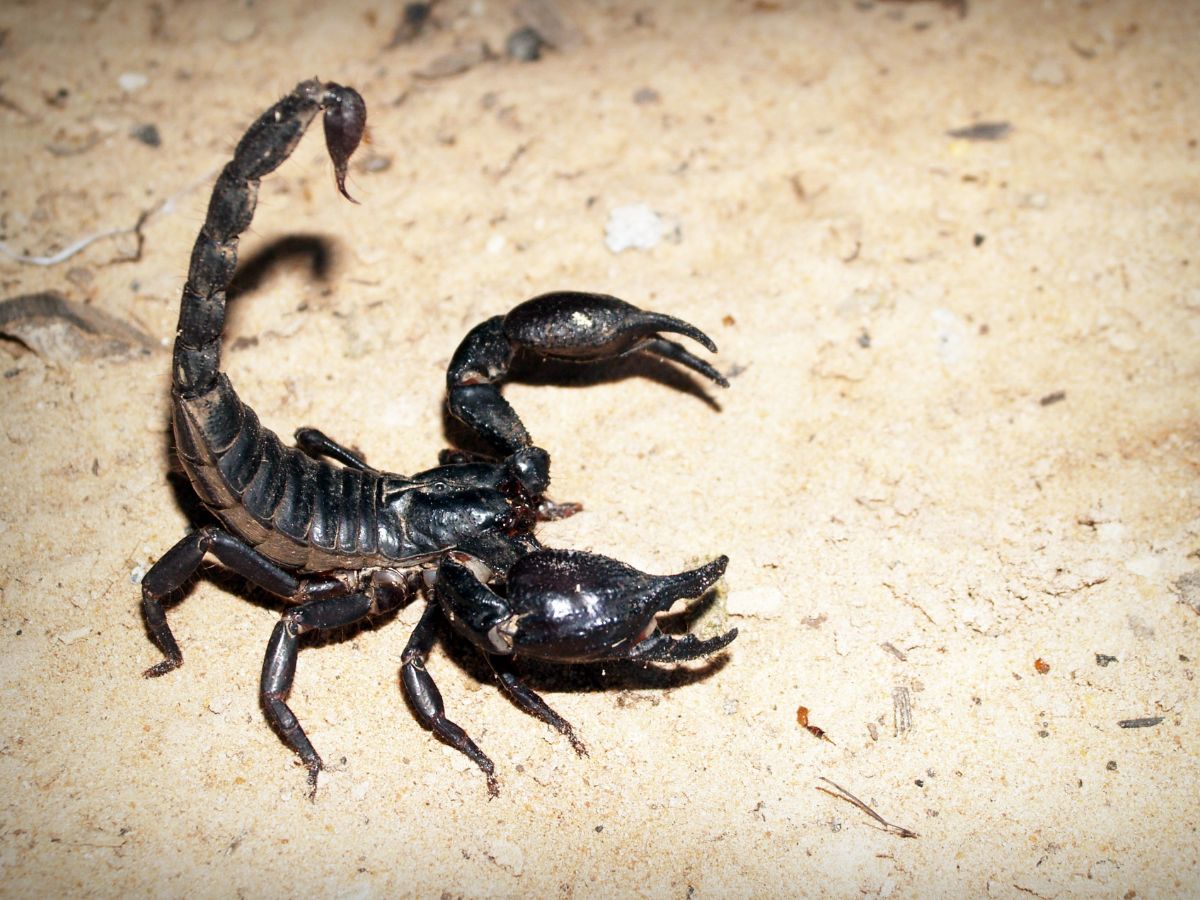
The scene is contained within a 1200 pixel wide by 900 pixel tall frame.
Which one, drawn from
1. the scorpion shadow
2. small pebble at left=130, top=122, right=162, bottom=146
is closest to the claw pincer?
the scorpion shadow

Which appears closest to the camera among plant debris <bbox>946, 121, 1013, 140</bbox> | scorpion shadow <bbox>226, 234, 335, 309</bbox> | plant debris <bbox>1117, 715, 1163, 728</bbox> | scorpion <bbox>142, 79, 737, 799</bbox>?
scorpion <bbox>142, 79, 737, 799</bbox>

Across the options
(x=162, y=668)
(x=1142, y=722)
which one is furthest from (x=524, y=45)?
(x=1142, y=722)

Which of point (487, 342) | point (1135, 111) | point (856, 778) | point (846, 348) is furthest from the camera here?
point (1135, 111)

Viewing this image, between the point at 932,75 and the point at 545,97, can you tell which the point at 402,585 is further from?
the point at 932,75

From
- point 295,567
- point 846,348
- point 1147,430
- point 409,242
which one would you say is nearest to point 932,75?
point 846,348

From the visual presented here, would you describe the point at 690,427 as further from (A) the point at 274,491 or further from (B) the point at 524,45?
(B) the point at 524,45

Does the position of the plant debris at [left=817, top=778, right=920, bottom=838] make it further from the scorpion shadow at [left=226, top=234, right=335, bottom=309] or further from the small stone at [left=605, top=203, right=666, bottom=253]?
→ the scorpion shadow at [left=226, top=234, right=335, bottom=309]
